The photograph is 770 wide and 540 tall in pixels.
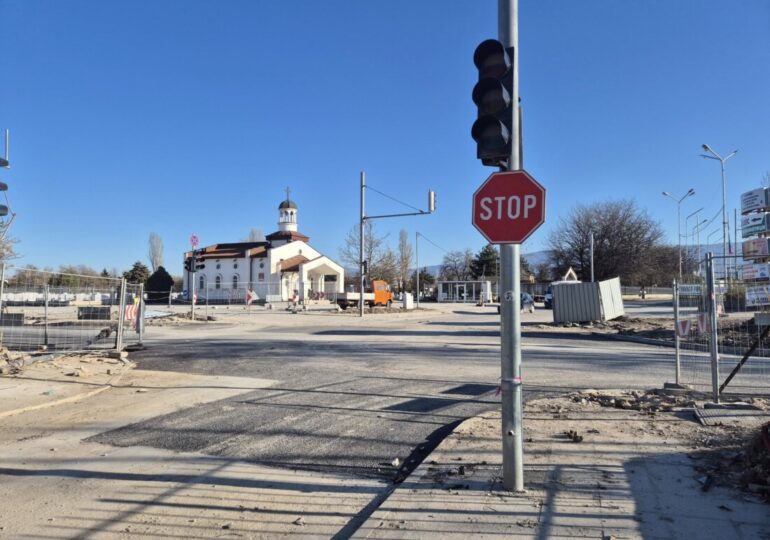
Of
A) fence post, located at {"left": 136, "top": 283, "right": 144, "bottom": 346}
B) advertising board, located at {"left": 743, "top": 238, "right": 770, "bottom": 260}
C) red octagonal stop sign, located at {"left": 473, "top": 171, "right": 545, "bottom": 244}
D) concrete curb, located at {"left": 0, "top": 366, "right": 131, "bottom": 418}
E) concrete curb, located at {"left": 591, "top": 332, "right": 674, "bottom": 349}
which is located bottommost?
concrete curb, located at {"left": 591, "top": 332, "right": 674, "bottom": 349}

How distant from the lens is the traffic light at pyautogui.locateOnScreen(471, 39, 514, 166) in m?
4.57

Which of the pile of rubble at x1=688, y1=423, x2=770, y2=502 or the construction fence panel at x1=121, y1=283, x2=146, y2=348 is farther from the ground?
the construction fence panel at x1=121, y1=283, x2=146, y2=348

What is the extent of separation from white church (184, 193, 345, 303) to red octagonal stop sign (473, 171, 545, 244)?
2178 inches

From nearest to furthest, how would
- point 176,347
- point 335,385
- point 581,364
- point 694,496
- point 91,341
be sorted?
point 694,496, point 335,385, point 581,364, point 91,341, point 176,347

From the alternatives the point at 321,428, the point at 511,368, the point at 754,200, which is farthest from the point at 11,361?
the point at 754,200

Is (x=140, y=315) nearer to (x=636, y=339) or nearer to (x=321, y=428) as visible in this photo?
(x=321, y=428)

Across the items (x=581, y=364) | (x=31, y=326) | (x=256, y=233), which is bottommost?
(x=581, y=364)

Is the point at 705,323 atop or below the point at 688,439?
atop

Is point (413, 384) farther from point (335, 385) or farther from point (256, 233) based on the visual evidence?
point (256, 233)

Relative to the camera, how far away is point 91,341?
15.0 metres

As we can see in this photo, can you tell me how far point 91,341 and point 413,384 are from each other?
32.0 feet

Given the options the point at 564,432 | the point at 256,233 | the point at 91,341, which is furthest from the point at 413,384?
the point at 256,233

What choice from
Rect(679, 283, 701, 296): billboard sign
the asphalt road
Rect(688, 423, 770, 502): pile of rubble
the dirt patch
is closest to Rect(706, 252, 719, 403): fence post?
the dirt patch

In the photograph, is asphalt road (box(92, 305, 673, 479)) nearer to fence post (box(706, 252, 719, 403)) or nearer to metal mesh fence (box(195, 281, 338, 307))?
fence post (box(706, 252, 719, 403))
